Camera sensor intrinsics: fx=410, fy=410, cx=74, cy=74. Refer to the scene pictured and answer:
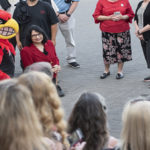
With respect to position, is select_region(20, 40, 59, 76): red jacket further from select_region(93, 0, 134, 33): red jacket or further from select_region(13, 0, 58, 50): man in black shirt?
select_region(93, 0, 134, 33): red jacket

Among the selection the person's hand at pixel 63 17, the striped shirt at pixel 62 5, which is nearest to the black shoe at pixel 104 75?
the person's hand at pixel 63 17

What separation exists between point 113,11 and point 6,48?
90.8 inches

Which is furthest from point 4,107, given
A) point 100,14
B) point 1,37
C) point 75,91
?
point 100,14

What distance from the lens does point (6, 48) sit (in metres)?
5.30

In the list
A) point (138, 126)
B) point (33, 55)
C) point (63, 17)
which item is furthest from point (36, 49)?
point (138, 126)

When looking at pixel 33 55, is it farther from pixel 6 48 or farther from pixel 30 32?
pixel 6 48

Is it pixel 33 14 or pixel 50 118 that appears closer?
pixel 50 118

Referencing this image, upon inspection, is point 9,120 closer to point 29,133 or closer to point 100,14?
point 29,133

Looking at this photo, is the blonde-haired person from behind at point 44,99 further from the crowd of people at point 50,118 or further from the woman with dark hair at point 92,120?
the woman with dark hair at point 92,120

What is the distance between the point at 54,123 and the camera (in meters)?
3.22

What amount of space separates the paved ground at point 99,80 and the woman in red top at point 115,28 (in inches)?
12.5

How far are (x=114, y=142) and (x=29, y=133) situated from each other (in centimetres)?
125

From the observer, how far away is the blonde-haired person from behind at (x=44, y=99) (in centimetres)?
300

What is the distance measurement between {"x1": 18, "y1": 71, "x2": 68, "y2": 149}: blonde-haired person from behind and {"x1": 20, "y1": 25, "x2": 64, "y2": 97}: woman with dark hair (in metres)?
2.97
